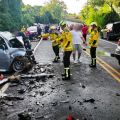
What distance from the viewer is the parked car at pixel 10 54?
13.7m

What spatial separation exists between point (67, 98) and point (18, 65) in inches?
207

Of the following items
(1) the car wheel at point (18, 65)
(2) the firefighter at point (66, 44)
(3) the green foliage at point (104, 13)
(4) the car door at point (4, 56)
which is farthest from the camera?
(3) the green foliage at point (104, 13)

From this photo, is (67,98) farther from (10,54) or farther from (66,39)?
(10,54)

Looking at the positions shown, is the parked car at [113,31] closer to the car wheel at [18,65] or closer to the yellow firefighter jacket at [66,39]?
the car wheel at [18,65]

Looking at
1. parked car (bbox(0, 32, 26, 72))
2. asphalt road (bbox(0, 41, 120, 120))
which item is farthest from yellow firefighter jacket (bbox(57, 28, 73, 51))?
parked car (bbox(0, 32, 26, 72))

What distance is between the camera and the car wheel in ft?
46.2

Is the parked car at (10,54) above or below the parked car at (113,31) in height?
above

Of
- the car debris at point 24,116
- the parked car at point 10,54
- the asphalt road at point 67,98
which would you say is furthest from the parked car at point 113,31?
the car debris at point 24,116

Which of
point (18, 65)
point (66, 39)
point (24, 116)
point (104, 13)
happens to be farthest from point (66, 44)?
point (104, 13)

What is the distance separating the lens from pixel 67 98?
932 centimetres

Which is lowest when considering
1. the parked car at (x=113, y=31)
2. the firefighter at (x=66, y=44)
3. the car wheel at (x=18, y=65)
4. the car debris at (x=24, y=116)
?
the parked car at (x=113, y=31)

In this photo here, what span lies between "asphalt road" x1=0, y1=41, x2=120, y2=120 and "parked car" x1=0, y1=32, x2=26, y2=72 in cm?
91

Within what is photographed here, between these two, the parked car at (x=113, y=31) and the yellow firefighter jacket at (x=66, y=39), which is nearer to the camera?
the yellow firefighter jacket at (x=66, y=39)

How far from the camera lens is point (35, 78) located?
12500 mm
